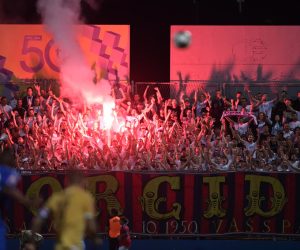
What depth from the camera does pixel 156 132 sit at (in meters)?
19.5

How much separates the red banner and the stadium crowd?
15.4 inches

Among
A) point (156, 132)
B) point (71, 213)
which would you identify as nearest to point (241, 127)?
point (156, 132)

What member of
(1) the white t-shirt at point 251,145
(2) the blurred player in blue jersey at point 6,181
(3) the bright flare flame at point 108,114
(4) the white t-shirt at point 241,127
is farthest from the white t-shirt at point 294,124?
(2) the blurred player in blue jersey at point 6,181

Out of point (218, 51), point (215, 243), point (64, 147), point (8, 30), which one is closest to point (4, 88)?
point (8, 30)

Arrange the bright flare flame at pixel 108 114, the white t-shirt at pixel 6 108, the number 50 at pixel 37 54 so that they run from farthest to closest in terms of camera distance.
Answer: the number 50 at pixel 37 54 → the white t-shirt at pixel 6 108 → the bright flare flame at pixel 108 114

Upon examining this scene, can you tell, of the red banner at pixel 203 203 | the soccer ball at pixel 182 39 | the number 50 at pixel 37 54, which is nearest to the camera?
the red banner at pixel 203 203

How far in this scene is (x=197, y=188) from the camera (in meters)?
17.1

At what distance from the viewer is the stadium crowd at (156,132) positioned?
17828 millimetres

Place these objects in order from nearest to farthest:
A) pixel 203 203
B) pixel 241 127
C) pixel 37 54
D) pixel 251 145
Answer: pixel 203 203, pixel 251 145, pixel 241 127, pixel 37 54

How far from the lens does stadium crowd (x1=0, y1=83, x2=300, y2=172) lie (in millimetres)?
17828

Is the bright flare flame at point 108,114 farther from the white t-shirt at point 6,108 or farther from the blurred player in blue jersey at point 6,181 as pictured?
the blurred player in blue jersey at point 6,181

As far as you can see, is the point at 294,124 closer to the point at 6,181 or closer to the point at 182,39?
the point at 182,39

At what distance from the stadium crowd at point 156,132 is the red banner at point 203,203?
392 mm

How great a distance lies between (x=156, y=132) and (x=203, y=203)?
305 cm
